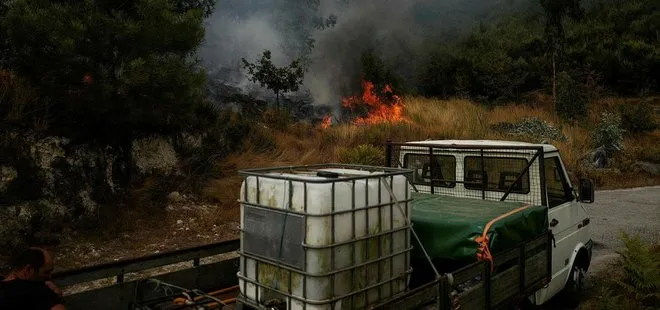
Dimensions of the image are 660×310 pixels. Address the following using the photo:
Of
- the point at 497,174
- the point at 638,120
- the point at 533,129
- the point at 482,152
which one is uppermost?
the point at 638,120

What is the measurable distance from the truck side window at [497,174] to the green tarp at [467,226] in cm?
42

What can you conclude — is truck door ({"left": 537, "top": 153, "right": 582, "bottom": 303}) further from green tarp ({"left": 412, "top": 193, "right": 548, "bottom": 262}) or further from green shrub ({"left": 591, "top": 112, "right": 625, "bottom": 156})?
green shrub ({"left": 591, "top": 112, "right": 625, "bottom": 156})

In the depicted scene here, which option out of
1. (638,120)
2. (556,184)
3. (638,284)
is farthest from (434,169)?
(638,120)

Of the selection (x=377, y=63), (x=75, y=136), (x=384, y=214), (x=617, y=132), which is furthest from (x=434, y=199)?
(x=377, y=63)

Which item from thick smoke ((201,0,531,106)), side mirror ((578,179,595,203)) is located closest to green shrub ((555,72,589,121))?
thick smoke ((201,0,531,106))

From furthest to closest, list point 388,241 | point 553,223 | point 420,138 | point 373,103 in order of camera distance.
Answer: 1. point 373,103
2. point 420,138
3. point 553,223
4. point 388,241

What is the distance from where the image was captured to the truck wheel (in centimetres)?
561

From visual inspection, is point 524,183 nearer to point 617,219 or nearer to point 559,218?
point 559,218

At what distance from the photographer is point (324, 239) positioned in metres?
3.12

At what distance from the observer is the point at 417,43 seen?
3241 cm

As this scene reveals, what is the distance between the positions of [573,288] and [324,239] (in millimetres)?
3976

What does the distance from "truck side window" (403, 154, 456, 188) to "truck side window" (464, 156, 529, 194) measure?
0.60ft

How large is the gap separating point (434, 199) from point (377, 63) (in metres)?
20.9

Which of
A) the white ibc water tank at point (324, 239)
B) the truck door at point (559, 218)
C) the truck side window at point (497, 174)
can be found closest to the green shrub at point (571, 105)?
the truck door at point (559, 218)
